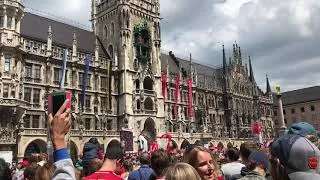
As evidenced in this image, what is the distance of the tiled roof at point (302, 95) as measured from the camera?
84556mm

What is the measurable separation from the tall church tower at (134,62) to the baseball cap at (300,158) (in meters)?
39.2

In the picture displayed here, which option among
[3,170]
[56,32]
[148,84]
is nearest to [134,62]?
[148,84]

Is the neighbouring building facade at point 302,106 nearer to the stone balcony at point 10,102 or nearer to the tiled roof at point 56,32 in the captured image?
the tiled roof at point 56,32

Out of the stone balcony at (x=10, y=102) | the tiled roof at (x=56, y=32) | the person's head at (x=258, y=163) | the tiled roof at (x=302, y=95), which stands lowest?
the person's head at (x=258, y=163)

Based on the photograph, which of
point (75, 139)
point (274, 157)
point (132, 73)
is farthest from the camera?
point (132, 73)

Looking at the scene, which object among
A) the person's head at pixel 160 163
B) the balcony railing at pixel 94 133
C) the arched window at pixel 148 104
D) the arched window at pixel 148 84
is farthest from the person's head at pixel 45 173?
the arched window at pixel 148 84

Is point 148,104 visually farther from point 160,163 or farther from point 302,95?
point 302,95

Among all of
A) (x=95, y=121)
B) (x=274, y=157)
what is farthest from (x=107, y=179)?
(x=95, y=121)

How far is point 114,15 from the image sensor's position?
4612 centimetres

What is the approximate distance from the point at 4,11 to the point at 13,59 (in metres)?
4.59

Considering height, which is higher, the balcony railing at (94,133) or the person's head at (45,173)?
the balcony railing at (94,133)

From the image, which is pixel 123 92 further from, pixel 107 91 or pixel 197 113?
pixel 197 113

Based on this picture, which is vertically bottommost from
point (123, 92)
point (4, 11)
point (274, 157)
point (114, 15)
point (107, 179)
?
point (107, 179)

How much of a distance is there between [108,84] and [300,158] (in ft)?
133
